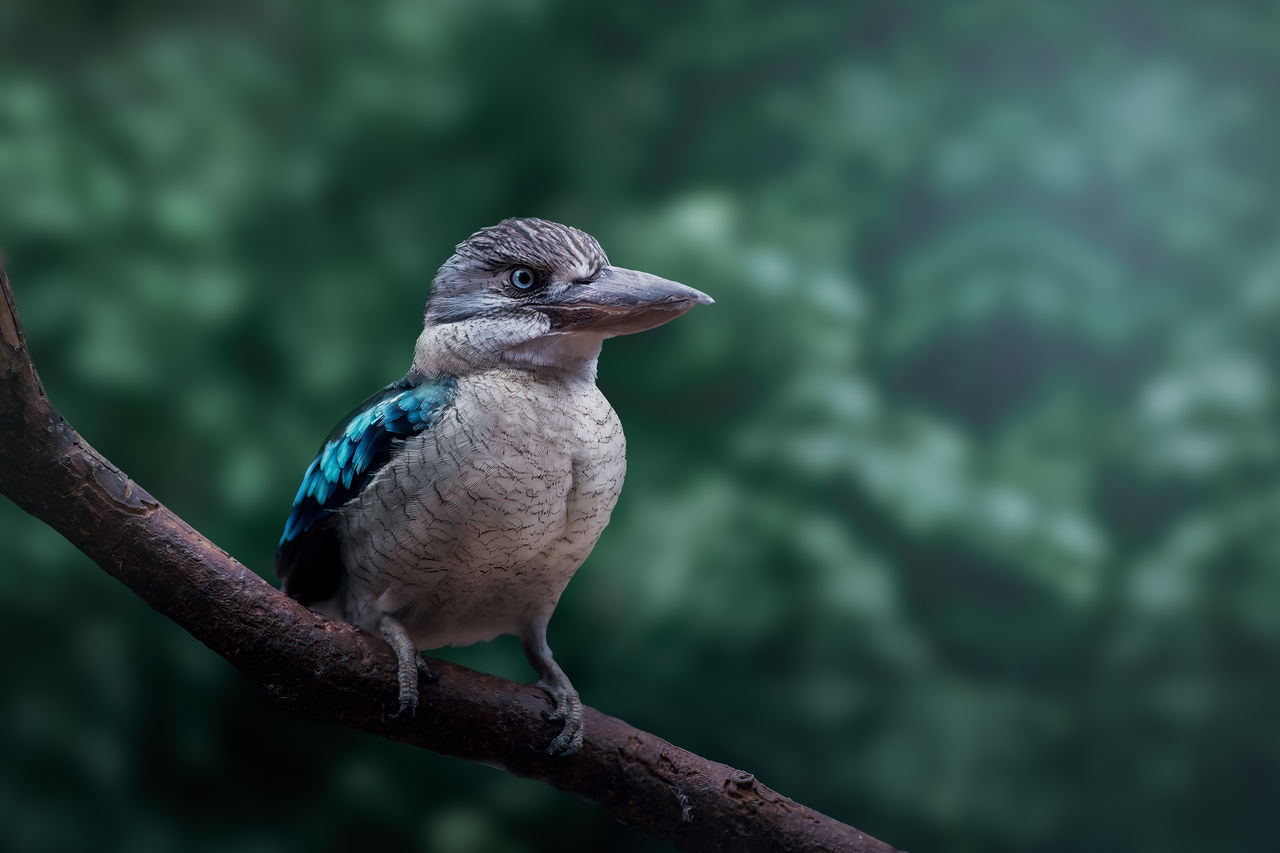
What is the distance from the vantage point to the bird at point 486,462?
1.98m

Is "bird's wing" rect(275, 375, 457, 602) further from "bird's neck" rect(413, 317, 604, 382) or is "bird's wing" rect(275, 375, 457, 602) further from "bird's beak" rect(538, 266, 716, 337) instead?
"bird's beak" rect(538, 266, 716, 337)

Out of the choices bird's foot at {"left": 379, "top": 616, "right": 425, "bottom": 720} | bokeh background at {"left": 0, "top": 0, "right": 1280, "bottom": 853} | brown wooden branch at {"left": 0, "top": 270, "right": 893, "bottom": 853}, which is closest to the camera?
brown wooden branch at {"left": 0, "top": 270, "right": 893, "bottom": 853}

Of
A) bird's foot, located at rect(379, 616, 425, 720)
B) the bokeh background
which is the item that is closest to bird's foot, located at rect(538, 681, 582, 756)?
bird's foot, located at rect(379, 616, 425, 720)

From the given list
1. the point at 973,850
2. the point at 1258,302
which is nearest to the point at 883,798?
the point at 973,850

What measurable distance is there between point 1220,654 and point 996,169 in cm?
183

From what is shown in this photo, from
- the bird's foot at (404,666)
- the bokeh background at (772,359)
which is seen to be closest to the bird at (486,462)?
the bird's foot at (404,666)

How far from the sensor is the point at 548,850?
336cm

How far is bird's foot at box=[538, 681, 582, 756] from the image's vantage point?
2.07 meters

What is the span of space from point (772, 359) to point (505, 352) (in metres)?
1.68

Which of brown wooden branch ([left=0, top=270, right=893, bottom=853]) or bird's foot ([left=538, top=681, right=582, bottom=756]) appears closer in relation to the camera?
brown wooden branch ([left=0, top=270, right=893, bottom=853])

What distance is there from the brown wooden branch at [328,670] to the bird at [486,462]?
0.25 feet

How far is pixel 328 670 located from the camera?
189 cm

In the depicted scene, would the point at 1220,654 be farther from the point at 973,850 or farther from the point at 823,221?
the point at 823,221

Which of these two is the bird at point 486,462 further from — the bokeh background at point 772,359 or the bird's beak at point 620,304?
the bokeh background at point 772,359
